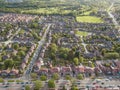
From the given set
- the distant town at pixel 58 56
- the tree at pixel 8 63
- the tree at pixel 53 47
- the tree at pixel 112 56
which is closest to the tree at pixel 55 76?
the distant town at pixel 58 56

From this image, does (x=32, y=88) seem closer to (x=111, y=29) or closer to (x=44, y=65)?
(x=44, y=65)

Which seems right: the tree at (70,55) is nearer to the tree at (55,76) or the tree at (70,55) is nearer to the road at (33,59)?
the road at (33,59)

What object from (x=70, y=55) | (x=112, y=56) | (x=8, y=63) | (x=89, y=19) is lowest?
(x=112, y=56)

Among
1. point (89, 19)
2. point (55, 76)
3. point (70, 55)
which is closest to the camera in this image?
point (55, 76)

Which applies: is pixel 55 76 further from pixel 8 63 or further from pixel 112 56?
pixel 112 56

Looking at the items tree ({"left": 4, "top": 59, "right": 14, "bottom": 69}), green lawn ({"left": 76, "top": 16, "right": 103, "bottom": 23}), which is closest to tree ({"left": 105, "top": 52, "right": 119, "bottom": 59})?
tree ({"left": 4, "top": 59, "right": 14, "bottom": 69})

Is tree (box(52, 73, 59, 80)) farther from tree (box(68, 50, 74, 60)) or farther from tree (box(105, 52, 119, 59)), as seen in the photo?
tree (box(105, 52, 119, 59))

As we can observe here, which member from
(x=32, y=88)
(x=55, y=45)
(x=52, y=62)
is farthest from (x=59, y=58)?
(x=32, y=88)

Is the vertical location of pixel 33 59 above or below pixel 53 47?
below

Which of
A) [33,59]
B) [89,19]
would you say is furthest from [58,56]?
[89,19]
